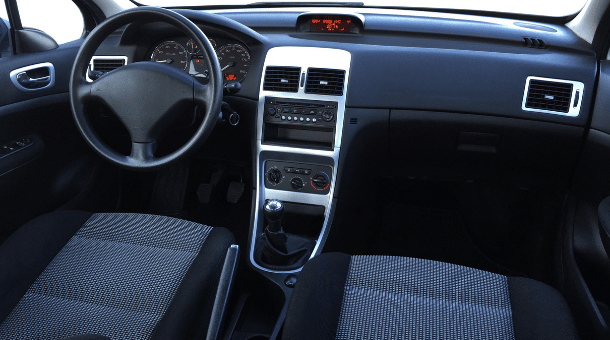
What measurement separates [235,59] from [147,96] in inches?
26.4

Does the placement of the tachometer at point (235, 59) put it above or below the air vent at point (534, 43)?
below

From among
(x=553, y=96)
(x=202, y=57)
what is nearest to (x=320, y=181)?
(x=202, y=57)

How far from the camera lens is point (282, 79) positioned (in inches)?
78.4

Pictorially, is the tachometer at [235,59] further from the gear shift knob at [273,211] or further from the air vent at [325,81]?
the gear shift knob at [273,211]

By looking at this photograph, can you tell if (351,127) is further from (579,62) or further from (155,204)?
(155,204)

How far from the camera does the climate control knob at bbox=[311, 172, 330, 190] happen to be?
2.04 m

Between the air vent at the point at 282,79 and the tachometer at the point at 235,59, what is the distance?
0.14 meters

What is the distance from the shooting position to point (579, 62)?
6.10 feet

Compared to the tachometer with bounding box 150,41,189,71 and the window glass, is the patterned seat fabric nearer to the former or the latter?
the tachometer with bounding box 150,41,189,71

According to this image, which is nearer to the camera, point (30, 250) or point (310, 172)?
point (30, 250)

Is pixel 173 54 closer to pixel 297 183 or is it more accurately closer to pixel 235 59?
pixel 235 59

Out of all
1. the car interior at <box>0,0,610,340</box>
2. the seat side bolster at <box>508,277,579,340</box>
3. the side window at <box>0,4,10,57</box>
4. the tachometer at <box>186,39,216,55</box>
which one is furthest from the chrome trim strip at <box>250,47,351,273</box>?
the side window at <box>0,4,10,57</box>

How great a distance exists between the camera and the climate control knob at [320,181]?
204cm

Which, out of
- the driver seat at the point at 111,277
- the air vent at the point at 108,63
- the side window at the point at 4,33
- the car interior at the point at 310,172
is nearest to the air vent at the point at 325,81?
the car interior at the point at 310,172
